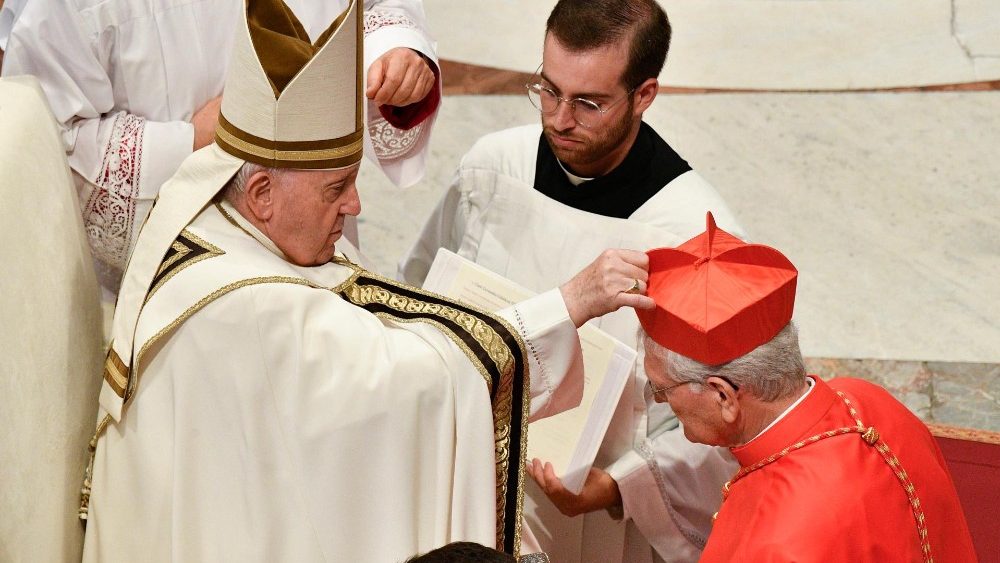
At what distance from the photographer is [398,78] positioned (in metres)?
3.29

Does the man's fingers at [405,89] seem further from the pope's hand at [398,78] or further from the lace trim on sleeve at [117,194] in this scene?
the lace trim on sleeve at [117,194]

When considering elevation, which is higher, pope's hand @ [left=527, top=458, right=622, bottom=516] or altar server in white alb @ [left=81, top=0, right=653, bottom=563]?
altar server in white alb @ [left=81, top=0, right=653, bottom=563]

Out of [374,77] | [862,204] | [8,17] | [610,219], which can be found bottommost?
[862,204]

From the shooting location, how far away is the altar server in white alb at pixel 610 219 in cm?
330

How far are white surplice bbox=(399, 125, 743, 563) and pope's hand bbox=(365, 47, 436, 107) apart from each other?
1.34ft

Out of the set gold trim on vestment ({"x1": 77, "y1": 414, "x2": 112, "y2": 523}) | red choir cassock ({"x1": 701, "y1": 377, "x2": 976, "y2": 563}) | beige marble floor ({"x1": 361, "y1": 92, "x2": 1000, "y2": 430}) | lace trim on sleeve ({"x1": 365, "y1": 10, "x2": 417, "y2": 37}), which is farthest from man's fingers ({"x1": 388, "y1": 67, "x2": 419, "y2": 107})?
beige marble floor ({"x1": 361, "y1": 92, "x2": 1000, "y2": 430})

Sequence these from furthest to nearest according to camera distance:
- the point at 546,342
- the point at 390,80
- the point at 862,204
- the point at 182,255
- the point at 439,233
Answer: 1. the point at 862,204
2. the point at 439,233
3. the point at 390,80
4. the point at 546,342
5. the point at 182,255

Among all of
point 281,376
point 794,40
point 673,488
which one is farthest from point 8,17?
point 794,40

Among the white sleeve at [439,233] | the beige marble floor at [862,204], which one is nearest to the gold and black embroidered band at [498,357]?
the white sleeve at [439,233]

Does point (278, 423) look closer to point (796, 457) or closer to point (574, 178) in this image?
point (796, 457)

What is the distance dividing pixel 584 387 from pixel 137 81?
146cm

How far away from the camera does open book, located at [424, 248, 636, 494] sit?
3154 millimetres

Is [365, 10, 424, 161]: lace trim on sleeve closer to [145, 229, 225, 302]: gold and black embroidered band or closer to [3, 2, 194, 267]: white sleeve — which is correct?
[3, 2, 194, 267]: white sleeve

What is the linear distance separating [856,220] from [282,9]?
12.5ft
